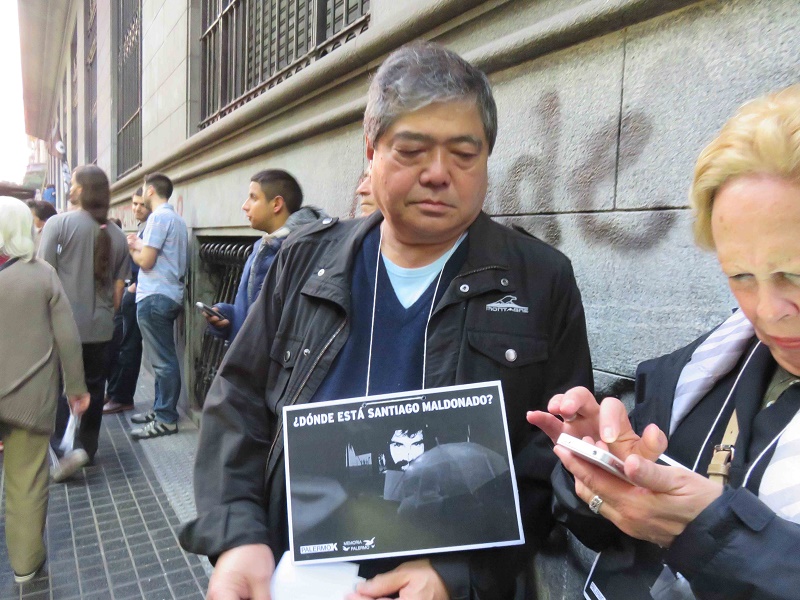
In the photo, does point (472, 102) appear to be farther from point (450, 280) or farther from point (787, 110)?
point (787, 110)

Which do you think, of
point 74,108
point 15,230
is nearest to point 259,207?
point 15,230

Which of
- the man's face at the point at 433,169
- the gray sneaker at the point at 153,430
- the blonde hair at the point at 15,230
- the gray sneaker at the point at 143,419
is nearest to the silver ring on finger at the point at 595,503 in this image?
the man's face at the point at 433,169

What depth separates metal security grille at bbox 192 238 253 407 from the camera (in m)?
5.75

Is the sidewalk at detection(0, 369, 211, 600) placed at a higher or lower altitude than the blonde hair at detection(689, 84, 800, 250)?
lower

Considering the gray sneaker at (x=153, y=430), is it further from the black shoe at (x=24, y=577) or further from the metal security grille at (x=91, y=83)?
the metal security grille at (x=91, y=83)

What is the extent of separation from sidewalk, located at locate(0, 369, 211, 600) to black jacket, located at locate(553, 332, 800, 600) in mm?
2637

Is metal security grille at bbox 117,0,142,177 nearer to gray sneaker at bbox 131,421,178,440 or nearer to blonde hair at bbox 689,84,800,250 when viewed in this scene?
gray sneaker at bbox 131,421,178,440

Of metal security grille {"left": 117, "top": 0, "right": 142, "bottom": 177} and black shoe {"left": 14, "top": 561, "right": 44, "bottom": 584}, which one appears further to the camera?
metal security grille {"left": 117, "top": 0, "right": 142, "bottom": 177}

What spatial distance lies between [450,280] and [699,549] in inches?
30.9

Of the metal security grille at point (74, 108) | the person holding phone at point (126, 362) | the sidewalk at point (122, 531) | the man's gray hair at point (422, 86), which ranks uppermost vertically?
the metal security grille at point (74, 108)

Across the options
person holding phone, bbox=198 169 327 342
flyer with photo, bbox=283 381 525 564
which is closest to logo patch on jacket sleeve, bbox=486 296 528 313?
flyer with photo, bbox=283 381 525 564

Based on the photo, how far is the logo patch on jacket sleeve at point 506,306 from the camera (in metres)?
1.44

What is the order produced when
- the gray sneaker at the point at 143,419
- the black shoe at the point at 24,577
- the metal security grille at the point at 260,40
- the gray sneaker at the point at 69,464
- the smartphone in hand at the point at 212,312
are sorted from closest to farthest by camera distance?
the black shoe at the point at 24,577 < the smartphone in hand at the point at 212,312 < the gray sneaker at the point at 69,464 < the metal security grille at the point at 260,40 < the gray sneaker at the point at 143,419

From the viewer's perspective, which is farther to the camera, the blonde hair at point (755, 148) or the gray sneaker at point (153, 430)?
the gray sneaker at point (153, 430)
